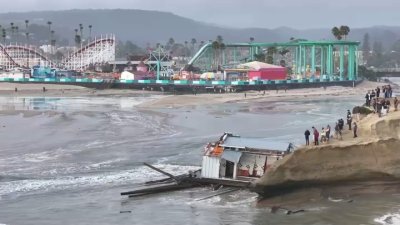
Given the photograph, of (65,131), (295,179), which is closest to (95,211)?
(295,179)

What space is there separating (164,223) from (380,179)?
25.2 feet

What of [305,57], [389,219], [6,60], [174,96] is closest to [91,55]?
[6,60]

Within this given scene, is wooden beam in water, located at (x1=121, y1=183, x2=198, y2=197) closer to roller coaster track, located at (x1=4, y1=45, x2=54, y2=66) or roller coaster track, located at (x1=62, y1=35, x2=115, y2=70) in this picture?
roller coaster track, located at (x1=62, y1=35, x2=115, y2=70)

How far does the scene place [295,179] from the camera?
2175 cm

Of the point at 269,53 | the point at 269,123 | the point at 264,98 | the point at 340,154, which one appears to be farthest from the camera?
the point at 269,53

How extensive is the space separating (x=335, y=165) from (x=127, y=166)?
13.9m

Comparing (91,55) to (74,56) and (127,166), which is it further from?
(127,166)

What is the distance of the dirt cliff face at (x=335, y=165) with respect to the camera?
2155 cm

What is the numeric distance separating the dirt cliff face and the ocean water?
2.63 feet

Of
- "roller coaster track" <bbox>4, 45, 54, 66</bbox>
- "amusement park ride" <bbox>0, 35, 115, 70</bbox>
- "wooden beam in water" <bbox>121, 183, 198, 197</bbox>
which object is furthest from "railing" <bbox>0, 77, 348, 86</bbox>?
"wooden beam in water" <bbox>121, 183, 198, 197</bbox>

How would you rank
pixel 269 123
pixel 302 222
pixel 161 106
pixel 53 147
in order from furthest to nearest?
pixel 161 106 → pixel 269 123 → pixel 53 147 → pixel 302 222

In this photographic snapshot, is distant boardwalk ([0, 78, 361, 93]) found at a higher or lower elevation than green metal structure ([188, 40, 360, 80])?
lower

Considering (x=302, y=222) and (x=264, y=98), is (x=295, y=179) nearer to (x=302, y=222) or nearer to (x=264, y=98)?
(x=302, y=222)

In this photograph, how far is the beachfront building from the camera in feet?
81.6
